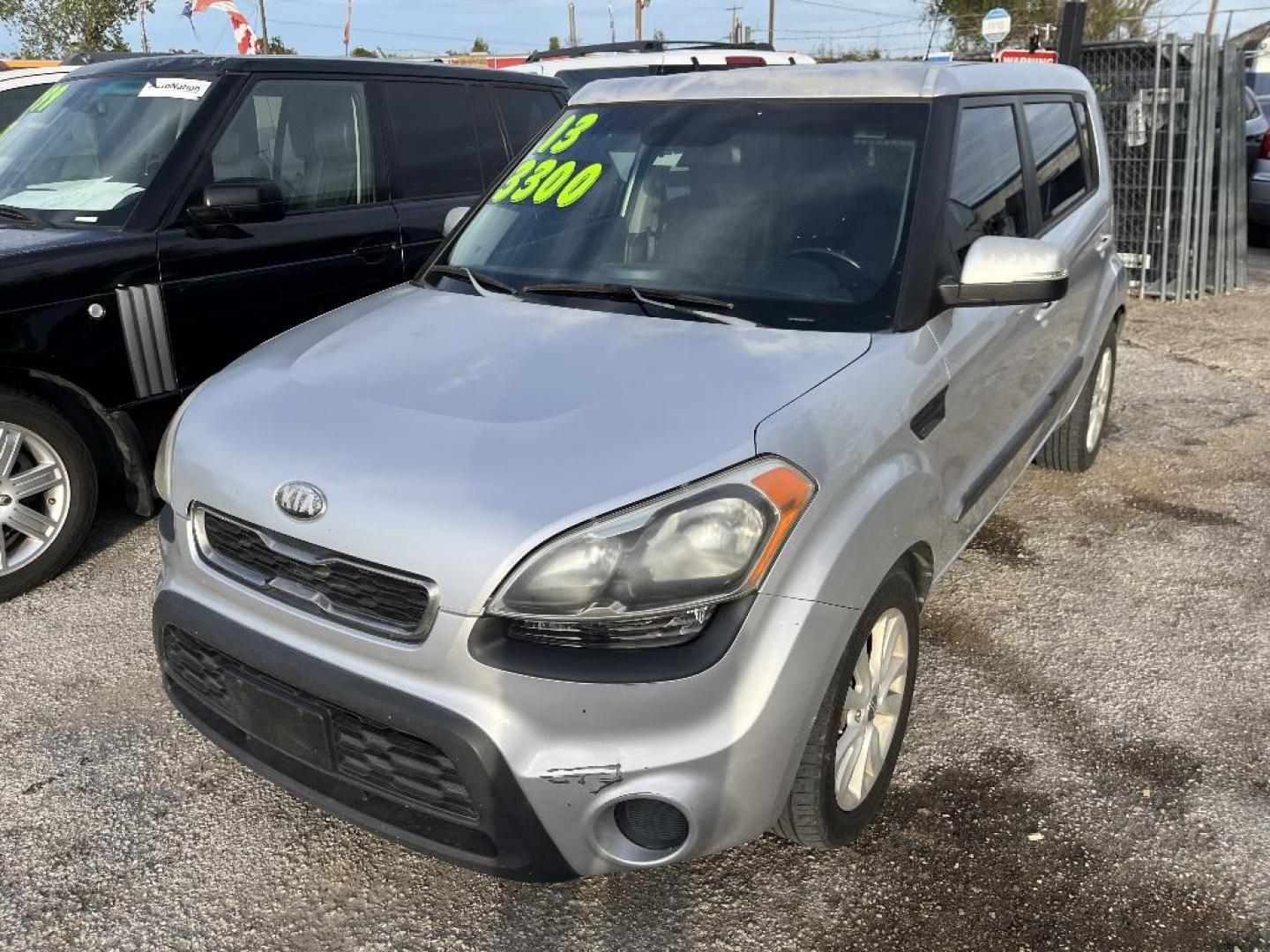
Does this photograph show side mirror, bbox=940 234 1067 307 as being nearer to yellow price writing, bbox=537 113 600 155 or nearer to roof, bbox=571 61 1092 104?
roof, bbox=571 61 1092 104

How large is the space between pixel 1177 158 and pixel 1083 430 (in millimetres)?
5177

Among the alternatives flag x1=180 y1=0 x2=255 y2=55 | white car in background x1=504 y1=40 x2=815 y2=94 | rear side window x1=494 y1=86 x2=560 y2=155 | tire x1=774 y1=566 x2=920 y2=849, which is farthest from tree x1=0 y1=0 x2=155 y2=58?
tire x1=774 y1=566 x2=920 y2=849

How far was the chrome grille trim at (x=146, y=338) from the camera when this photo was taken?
12.4 ft

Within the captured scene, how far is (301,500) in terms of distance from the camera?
2061 mm

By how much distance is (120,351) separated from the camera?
3.78 m

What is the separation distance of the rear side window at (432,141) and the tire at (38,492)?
1825mm

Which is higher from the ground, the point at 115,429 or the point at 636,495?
the point at 636,495

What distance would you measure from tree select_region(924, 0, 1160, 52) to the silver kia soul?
25774 mm

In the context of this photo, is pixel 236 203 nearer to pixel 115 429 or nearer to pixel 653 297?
pixel 115 429

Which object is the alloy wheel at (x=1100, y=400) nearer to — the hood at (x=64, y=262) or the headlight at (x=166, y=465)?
the headlight at (x=166, y=465)

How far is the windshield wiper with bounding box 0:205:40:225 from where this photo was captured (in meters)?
3.99

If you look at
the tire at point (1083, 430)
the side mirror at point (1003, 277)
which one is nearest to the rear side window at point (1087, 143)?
the tire at point (1083, 430)

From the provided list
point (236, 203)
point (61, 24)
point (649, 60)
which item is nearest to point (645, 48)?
point (649, 60)

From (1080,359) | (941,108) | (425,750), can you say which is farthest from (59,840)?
(1080,359)
